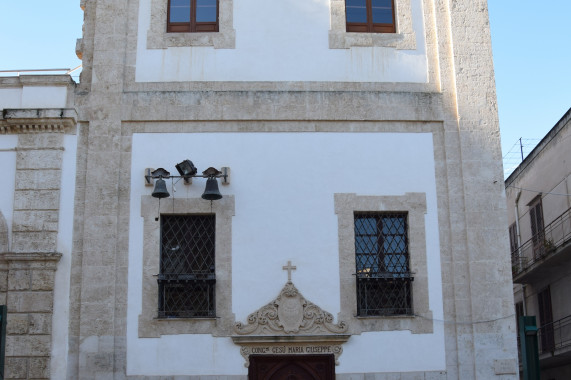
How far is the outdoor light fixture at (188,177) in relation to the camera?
14703 mm

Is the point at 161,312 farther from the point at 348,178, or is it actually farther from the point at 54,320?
the point at 348,178

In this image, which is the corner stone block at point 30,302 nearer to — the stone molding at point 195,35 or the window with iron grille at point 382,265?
the stone molding at point 195,35

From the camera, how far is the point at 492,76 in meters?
15.8

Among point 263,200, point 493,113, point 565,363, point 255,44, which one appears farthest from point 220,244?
point 565,363

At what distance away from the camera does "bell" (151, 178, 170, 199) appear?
48.1 feet

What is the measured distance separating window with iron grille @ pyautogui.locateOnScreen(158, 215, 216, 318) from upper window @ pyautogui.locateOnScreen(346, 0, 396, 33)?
15.4ft

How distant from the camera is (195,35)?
1602 cm

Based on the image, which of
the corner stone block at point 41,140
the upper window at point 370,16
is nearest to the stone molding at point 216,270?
the corner stone block at point 41,140

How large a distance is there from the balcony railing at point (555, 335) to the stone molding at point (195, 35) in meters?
12.9

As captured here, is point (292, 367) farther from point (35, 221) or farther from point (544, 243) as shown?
point (544, 243)

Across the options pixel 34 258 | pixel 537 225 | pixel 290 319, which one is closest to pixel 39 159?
pixel 34 258

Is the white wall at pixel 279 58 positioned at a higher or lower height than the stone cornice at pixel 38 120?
higher

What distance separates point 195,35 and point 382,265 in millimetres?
5566

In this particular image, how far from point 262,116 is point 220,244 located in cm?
249
